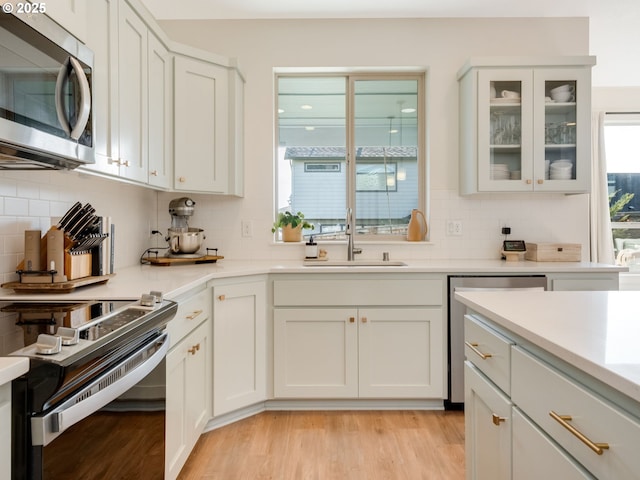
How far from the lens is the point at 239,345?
2465mm

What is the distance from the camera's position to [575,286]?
2627mm

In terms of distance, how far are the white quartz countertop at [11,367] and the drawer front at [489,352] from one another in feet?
3.67

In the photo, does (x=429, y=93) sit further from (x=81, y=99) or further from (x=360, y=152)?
(x=81, y=99)

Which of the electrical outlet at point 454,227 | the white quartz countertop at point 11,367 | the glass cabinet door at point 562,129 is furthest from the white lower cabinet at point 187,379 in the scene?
the glass cabinet door at point 562,129

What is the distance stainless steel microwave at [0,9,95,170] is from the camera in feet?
3.68

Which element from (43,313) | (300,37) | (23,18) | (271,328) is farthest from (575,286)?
(23,18)

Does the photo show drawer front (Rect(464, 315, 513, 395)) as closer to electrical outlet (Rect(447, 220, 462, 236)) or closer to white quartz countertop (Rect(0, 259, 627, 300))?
white quartz countertop (Rect(0, 259, 627, 300))

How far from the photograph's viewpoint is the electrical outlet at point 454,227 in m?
3.21

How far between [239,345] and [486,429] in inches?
59.7

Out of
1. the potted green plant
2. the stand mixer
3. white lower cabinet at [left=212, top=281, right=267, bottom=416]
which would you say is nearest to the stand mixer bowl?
the stand mixer

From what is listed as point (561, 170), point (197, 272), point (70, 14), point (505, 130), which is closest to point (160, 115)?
point (197, 272)

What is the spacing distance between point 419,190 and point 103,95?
2.30 metres

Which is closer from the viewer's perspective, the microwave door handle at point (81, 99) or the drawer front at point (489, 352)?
the drawer front at point (489, 352)

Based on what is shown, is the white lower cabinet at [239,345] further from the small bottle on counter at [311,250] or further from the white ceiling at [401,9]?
the white ceiling at [401,9]
